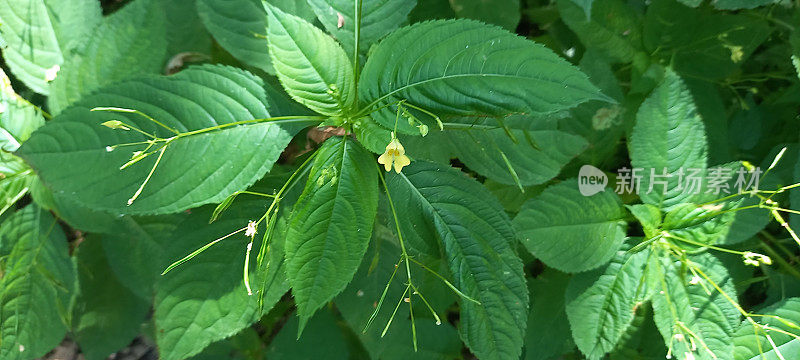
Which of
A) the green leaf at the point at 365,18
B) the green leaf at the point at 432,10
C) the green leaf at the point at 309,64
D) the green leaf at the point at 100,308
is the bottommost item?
the green leaf at the point at 100,308

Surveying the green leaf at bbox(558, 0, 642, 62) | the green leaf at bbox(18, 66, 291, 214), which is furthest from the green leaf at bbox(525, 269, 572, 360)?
the green leaf at bbox(18, 66, 291, 214)

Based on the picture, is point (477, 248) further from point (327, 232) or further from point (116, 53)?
point (116, 53)

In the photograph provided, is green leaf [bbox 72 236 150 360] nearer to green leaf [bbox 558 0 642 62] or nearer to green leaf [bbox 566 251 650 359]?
green leaf [bbox 566 251 650 359]

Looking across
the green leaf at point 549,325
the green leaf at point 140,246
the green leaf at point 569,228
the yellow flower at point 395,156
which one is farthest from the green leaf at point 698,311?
the green leaf at point 140,246

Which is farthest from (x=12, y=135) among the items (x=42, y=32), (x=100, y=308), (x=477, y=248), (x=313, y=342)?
(x=477, y=248)

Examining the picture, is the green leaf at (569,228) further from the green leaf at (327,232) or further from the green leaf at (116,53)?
the green leaf at (116,53)

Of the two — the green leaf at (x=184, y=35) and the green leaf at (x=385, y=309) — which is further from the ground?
the green leaf at (x=184, y=35)
